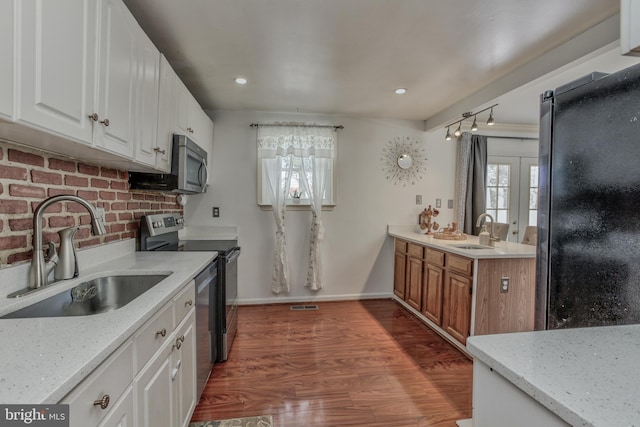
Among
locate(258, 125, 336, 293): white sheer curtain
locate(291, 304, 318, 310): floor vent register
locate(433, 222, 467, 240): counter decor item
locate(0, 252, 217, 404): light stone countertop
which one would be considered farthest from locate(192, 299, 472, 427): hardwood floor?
locate(0, 252, 217, 404): light stone countertop

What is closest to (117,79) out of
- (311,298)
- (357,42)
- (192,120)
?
(192,120)

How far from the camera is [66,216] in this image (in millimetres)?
1468

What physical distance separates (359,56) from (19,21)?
183cm

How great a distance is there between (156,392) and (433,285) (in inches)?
94.8

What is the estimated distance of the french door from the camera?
4133 mm

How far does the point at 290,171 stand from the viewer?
3.36 metres

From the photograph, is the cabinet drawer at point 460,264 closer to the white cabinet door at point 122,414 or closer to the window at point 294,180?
the window at point 294,180

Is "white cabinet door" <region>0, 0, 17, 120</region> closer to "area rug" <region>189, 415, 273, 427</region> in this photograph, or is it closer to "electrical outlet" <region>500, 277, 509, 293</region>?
"area rug" <region>189, 415, 273, 427</region>

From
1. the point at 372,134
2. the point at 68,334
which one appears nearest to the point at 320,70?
the point at 372,134

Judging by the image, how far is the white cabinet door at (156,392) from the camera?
0.97 m

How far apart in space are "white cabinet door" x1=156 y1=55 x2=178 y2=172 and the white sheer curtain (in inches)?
52.6

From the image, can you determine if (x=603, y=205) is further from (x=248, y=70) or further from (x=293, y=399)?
(x=248, y=70)

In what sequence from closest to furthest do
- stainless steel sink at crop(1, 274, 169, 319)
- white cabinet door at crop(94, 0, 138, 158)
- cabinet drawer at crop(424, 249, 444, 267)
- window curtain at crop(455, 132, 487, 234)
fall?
stainless steel sink at crop(1, 274, 169, 319)
white cabinet door at crop(94, 0, 138, 158)
cabinet drawer at crop(424, 249, 444, 267)
window curtain at crop(455, 132, 487, 234)

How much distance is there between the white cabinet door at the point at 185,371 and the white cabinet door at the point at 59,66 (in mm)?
962
